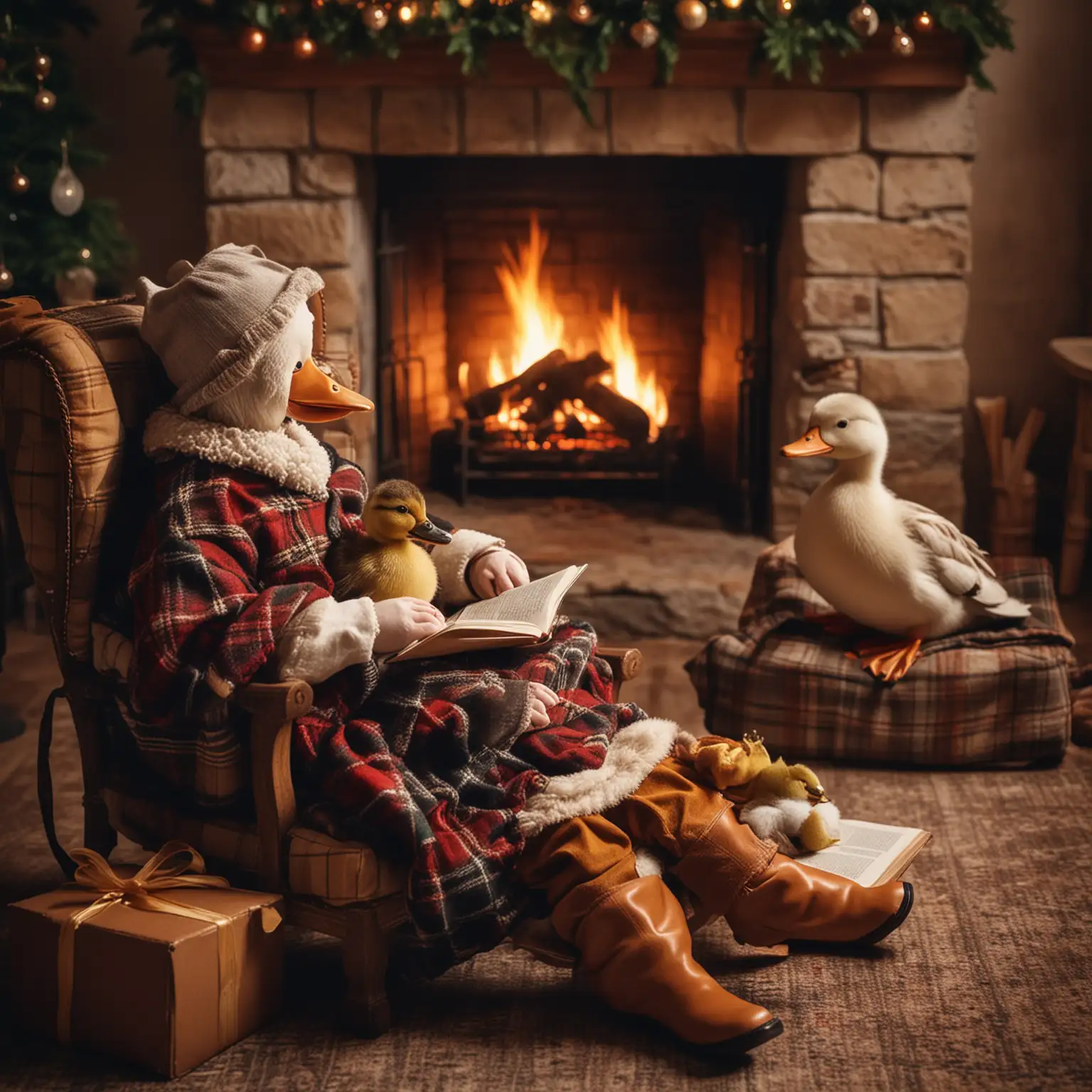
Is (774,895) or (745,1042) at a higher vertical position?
(774,895)

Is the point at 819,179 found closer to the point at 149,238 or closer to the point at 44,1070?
the point at 149,238

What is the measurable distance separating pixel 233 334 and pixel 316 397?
0.69ft

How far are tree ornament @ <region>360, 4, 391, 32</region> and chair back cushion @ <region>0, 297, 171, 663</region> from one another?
162cm

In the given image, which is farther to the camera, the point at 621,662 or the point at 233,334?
the point at 621,662

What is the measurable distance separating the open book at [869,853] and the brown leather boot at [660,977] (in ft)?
1.24

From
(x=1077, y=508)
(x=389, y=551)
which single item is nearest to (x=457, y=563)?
(x=389, y=551)

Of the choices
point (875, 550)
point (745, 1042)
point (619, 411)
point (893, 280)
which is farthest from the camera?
point (619, 411)

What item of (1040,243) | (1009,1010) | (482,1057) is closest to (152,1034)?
(482,1057)

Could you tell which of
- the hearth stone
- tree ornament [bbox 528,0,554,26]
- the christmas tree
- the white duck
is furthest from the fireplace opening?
the white duck

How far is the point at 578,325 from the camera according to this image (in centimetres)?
455

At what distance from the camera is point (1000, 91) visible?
14.0 ft

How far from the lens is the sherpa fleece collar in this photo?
2.12 metres

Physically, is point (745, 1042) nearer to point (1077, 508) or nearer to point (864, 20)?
point (864, 20)

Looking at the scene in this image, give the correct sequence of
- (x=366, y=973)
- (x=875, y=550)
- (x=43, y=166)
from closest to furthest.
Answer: (x=366, y=973)
(x=875, y=550)
(x=43, y=166)
